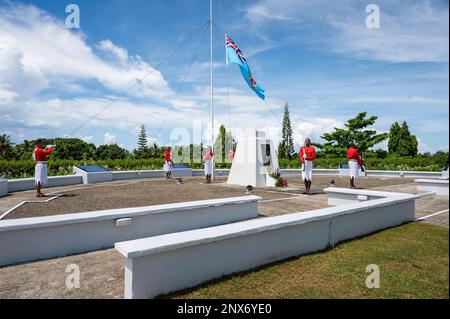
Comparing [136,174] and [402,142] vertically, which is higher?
[402,142]

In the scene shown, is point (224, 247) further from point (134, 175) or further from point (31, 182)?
point (134, 175)

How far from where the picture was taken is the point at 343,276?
418cm

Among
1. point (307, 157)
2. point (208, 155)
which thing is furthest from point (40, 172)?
point (307, 157)

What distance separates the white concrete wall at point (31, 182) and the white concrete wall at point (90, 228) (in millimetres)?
10711

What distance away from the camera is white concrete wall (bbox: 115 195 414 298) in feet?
12.1

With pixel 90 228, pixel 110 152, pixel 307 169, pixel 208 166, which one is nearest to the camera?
pixel 90 228

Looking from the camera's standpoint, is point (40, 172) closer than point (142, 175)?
Yes

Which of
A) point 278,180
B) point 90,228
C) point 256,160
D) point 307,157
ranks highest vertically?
point 307,157

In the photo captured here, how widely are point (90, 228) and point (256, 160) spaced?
10813 mm

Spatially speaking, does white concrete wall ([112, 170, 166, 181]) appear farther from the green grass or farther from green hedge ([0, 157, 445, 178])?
the green grass

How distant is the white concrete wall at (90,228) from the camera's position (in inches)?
201

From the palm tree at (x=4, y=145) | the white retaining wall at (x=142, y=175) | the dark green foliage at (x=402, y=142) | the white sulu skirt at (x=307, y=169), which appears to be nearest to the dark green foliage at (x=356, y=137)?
the dark green foliage at (x=402, y=142)

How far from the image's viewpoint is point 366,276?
4.13 metres

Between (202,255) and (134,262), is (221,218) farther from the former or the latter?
(134,262)
